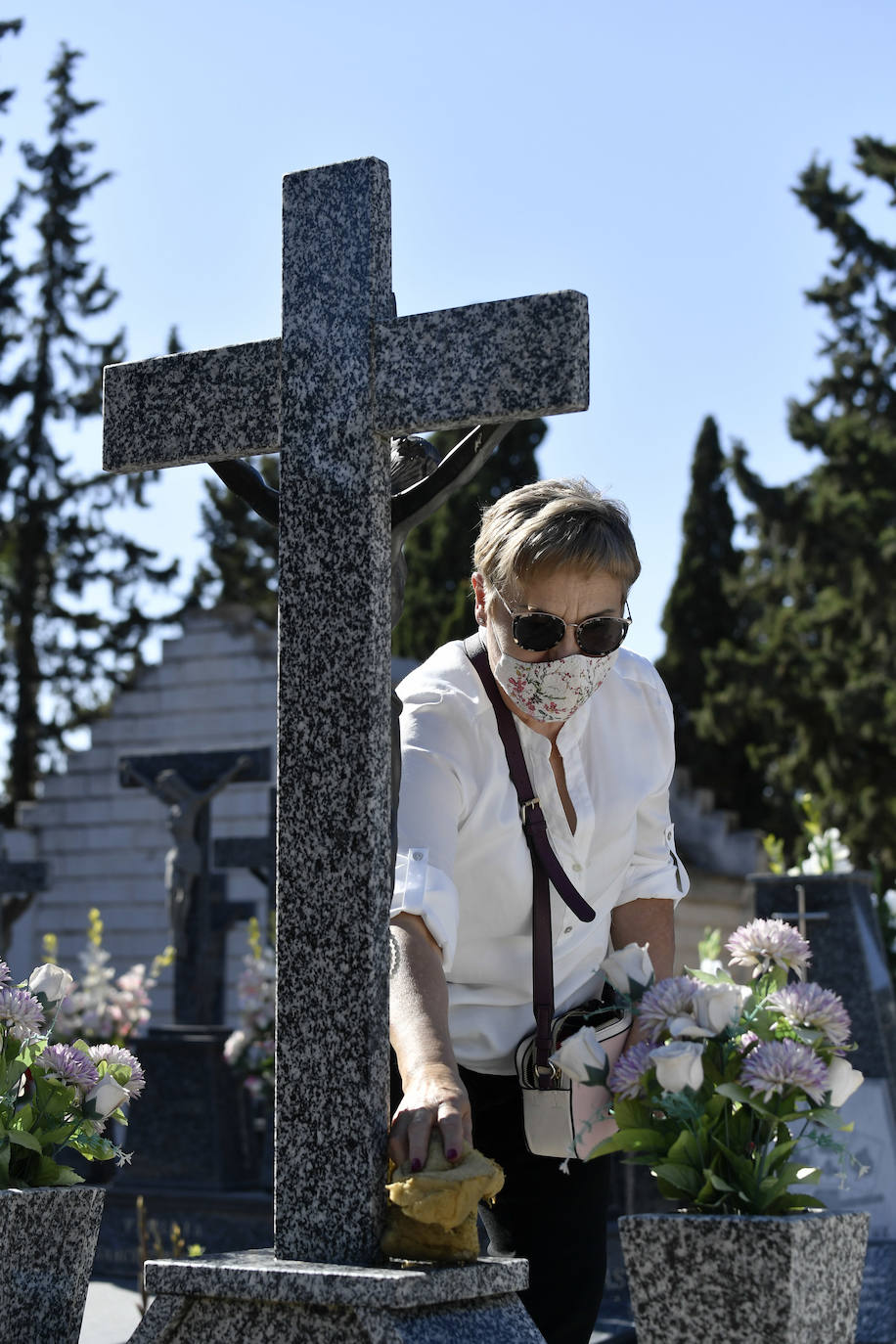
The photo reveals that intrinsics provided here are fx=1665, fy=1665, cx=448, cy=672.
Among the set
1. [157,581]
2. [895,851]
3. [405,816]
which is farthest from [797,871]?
[157,581]

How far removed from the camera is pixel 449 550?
25625 mm

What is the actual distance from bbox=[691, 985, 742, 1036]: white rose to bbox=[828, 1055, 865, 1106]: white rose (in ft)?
0.49

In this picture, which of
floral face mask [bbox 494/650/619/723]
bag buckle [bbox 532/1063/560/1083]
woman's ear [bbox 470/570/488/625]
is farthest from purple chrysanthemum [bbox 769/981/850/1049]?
woman's ear [bbox 470/570/488/625]

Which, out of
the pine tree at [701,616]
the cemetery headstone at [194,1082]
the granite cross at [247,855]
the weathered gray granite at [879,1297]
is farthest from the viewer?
the pine tree at [701,616]

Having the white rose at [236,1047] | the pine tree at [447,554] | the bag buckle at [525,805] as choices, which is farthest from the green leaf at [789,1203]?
the pine tree at [447,554]

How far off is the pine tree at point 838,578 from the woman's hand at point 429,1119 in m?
22.0

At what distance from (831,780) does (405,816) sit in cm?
2288

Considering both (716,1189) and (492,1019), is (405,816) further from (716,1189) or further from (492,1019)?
(716,1189)

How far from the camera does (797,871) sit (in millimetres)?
7871

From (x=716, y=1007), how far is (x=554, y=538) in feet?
2.41

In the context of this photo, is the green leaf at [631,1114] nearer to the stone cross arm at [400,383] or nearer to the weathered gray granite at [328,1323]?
the weathered gray granite at [328,1323]

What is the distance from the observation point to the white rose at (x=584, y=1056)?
95.7 inches

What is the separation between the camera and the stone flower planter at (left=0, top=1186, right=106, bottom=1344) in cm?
241

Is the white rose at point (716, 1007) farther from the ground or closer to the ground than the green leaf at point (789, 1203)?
farther from the ground
